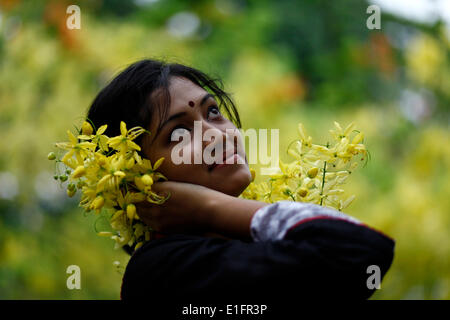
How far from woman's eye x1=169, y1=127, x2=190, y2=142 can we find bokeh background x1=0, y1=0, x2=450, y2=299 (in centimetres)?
264

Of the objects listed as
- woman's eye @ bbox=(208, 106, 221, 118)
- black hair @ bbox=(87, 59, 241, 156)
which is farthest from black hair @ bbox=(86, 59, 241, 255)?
woman's eye @ bbox=(208, 106, 221, 118)

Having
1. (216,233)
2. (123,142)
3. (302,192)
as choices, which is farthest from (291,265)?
(123,142)

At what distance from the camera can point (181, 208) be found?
Answer: 104 cm

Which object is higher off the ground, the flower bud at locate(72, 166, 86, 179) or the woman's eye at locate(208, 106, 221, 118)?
the woman's eye at locate(208, 106, 221, 118)

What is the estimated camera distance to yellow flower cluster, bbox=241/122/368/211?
1190 millimetres

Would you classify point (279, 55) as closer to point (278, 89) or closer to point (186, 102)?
point (278, 89)

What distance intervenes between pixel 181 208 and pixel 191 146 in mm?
143

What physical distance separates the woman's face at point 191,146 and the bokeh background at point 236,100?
260 centimetres

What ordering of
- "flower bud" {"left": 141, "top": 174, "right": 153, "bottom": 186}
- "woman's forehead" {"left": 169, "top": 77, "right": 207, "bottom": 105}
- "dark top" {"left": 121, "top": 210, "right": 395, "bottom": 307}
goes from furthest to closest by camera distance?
"woman's forehead" {"left": 169, "top": 77, "right": 207, "bottom": 105}
"flower bud" {"left": 141, "top": 174, "right": 153, "bottom": 186}
"dark top" {"left": 121, "top": 210, "right": 395, "bottom": 307}

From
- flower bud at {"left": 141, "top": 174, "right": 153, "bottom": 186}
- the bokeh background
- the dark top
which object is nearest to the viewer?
the dark top

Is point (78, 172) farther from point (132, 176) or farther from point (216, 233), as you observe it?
point (216, 233)

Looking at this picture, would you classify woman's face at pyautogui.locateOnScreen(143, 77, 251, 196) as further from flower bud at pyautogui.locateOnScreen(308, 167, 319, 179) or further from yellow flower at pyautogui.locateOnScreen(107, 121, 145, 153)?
flower bud at pyautogui.locateOnScreen(308, 167, 319, 179)

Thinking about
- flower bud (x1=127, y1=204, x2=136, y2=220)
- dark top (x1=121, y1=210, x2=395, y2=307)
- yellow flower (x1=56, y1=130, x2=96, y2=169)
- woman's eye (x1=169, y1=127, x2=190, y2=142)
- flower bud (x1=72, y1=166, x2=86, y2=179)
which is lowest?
dark top (x1=121, y1=210, x2=395, y2=307)

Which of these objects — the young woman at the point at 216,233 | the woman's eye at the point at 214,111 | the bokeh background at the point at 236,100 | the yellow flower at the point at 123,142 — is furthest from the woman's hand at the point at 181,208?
the bokeh background at the point at 236,100
